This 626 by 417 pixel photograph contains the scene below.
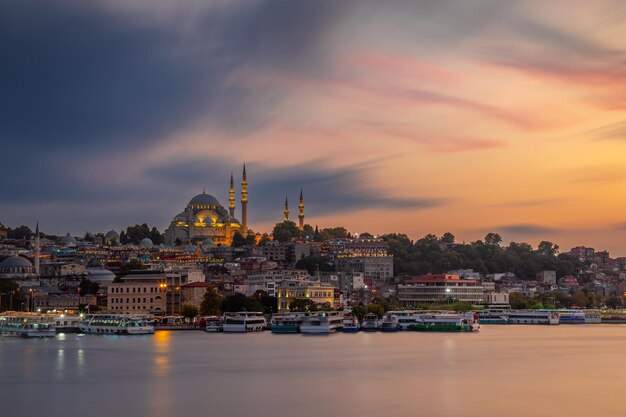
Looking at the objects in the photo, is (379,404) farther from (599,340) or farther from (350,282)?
(350,282)

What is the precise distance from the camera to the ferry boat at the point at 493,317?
244 ft

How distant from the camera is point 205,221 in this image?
120125 mm

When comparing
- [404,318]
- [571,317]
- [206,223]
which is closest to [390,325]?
[404,318]

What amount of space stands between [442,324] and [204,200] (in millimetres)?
67438

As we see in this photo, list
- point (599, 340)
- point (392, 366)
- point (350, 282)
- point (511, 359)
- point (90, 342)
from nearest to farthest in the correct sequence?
point (392, 366), point (511, 359), point (90, 342), point (599, 340), point (350, 282)

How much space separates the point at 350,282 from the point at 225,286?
17360 mm

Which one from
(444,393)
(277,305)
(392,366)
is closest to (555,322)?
(277,305)

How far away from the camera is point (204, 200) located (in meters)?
123

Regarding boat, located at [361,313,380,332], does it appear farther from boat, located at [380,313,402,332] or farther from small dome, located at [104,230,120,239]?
small dome, located at [104,230,120,239]

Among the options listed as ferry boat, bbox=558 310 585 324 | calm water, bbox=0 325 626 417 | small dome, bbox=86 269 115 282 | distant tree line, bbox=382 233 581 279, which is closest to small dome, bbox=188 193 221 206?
distant tree line, bbox=382 233 581 279

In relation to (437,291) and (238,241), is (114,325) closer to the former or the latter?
(437,291)

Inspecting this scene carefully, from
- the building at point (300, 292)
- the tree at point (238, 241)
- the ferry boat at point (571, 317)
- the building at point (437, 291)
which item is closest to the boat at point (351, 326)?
the building at point (300, 292)

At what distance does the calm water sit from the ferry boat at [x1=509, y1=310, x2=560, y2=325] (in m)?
27.4

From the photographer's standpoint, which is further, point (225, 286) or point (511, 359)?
point (225, 286)
